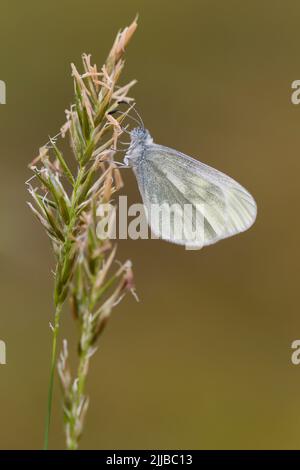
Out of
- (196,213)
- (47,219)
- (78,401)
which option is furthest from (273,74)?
(78,401)

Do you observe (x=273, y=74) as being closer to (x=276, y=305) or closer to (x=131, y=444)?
(x=276, y=305)

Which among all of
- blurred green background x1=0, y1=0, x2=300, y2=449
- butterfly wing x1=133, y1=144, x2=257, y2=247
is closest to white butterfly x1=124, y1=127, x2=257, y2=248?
butterfly wing x1=133, y1=144, x2=257, y2=247

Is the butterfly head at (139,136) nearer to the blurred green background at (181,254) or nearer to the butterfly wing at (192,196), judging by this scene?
the butterfly wing at (192,196)

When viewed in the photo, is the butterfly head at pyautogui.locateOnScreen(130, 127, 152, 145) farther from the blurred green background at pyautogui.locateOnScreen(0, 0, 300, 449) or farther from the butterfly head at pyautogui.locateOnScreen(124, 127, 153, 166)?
the blurred green background at pyautogui.locateOnScreen(0, 0, 300, 449)

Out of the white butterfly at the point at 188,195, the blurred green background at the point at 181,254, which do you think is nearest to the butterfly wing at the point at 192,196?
the white butterfly at the point at 188,195

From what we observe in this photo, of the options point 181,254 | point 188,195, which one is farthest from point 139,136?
point 181,254

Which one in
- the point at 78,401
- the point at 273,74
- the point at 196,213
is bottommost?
the point at 78,401
